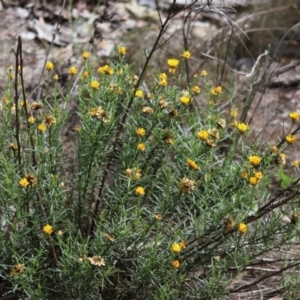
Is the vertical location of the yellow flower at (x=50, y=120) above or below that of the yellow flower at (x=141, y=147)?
above

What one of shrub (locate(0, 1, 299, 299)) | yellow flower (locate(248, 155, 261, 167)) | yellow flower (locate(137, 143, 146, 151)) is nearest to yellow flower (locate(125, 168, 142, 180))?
shrub (locate(0, 1, 299, 299))

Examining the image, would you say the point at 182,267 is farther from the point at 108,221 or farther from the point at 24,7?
the point at 24,7

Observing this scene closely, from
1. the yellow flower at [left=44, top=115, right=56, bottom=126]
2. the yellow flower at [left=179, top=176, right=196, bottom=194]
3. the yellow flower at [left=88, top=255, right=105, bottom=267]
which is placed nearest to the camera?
the yellow flower at [left=88, top=255, right=105, bottom=267]

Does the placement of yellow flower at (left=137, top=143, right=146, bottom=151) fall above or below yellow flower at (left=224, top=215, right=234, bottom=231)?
above

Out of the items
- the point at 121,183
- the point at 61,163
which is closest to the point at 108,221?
the point at 121,183

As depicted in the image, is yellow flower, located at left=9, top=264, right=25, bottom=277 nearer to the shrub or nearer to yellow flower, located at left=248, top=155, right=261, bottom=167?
the shrub

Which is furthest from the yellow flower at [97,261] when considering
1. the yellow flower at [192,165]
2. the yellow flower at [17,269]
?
the yellow flower at [192,165]

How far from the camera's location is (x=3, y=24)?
5.43 meters

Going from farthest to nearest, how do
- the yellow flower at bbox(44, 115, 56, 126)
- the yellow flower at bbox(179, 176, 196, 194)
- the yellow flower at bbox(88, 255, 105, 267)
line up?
the yellow flower at bbox(44, 115, 56, 126)
the yellow flower at bbox(179, 176, 196, 194)
the yellow flower at bbox(88, 255, 105, 267)

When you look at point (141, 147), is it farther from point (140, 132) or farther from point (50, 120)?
point (50, 120)

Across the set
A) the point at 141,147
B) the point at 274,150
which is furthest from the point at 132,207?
the point at 274,150

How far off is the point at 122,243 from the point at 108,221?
175 millimetres

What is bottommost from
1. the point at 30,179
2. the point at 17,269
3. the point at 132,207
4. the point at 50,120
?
the point at 17,269

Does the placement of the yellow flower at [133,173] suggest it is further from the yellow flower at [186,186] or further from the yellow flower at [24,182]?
the yellow flower at [24,182]
